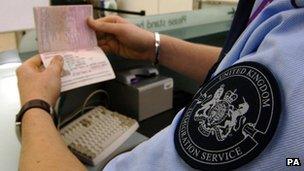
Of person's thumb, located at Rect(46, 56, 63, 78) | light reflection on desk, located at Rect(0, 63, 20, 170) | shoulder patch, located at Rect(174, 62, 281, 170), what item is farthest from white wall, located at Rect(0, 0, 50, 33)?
shoulder patch, located at Rect(174, 62, 281, 170)

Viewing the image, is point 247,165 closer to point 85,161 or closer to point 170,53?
point 85,161

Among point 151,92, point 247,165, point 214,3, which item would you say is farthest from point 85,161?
point 214,3

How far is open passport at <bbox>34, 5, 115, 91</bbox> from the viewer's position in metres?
0.69

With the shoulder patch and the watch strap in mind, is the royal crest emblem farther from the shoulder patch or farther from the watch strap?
the watch strap

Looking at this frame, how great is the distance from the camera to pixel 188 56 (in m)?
0.90

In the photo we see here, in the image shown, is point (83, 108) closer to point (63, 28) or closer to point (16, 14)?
point (63, 28)

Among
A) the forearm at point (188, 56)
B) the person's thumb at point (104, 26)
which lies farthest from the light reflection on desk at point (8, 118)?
the forearm at point (188, 56)

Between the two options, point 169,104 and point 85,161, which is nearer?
point 85,161

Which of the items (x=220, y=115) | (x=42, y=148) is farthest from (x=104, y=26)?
(x=220, y=115)

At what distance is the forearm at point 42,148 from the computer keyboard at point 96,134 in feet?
0.60

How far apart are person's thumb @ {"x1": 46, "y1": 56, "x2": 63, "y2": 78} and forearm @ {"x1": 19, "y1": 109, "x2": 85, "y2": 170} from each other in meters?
0.12

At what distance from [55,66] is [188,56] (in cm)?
38

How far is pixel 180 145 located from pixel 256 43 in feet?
0.49

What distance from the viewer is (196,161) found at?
348 millimetres
